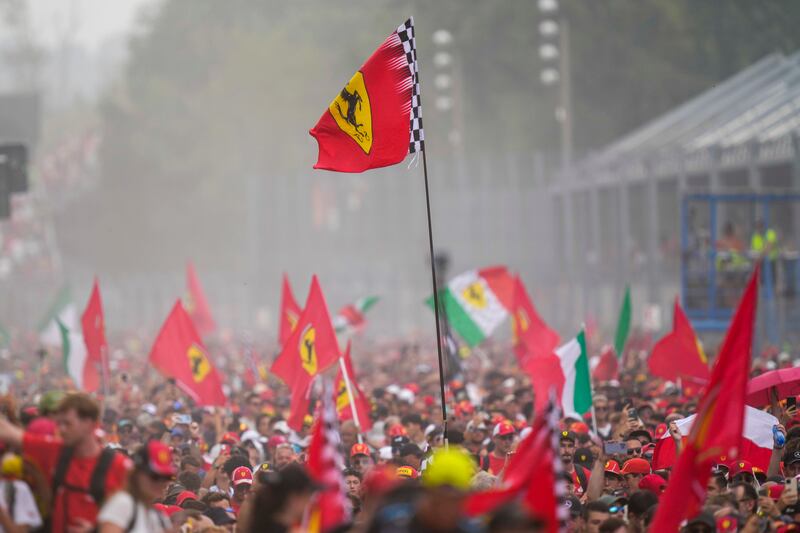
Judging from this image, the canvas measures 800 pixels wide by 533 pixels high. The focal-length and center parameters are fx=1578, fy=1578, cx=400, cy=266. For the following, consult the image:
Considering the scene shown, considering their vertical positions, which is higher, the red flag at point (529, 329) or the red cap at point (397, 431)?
the red flag at point (529, 329)

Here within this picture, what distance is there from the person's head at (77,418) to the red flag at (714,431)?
2823mm

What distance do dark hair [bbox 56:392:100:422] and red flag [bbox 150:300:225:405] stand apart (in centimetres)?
1071

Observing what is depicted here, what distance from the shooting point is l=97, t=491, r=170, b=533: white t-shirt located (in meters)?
7.00

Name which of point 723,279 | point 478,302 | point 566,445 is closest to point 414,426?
point 566,445

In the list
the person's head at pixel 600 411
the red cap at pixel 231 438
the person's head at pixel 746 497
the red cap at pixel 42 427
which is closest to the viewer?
the red cap at pixel 42 427

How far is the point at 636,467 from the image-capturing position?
10.5m

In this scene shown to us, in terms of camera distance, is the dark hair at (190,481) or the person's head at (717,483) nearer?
the person's head at (717,483)

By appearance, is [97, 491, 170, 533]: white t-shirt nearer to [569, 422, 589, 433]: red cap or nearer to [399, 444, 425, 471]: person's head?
[399, 444, 425, 471]: person's head

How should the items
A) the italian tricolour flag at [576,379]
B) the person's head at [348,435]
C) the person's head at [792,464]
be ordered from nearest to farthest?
the person's head at [792,464]
the person's head at [348,435]
the italian tricolour flag at [576,379]

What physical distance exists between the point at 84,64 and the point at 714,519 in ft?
612

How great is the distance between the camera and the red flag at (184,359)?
1811 cm

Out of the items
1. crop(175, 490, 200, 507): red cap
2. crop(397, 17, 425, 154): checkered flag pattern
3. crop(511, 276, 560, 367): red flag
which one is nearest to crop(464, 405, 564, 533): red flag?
crop(175, 490, 200, 507): red cap

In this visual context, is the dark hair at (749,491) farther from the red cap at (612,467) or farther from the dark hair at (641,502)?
the red cap at (612,467)

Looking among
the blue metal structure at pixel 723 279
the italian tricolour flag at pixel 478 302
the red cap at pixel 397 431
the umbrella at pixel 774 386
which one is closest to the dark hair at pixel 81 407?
the umbrella at pixel 774 386
